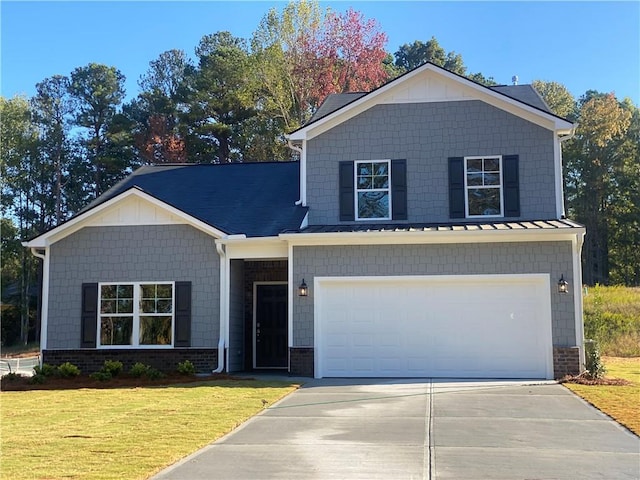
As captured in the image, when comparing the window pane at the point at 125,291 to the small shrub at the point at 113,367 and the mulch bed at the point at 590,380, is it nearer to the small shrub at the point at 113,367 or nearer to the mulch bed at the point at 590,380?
the small shrub at the point at 113,367

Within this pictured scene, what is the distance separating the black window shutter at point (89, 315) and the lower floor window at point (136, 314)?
131mm

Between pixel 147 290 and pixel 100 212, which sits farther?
pixel 100 212

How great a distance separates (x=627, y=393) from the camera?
11.3 meters

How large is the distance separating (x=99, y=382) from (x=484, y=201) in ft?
30.6

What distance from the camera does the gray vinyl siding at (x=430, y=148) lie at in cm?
1511

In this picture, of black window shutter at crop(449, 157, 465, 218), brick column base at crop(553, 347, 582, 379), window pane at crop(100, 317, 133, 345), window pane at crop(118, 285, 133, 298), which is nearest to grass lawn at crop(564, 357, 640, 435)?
brick column base at crop(553, 347, 582, 379)

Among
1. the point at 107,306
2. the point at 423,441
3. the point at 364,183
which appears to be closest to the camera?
the point at 423,441

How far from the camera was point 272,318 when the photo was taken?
16.7m

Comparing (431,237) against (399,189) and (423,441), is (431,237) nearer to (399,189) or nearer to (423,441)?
(399,189)

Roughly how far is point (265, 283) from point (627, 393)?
865 centimetres

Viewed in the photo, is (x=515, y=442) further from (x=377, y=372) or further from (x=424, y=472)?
(x=377, y=372)

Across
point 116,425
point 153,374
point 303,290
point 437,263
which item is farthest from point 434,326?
point 116,425

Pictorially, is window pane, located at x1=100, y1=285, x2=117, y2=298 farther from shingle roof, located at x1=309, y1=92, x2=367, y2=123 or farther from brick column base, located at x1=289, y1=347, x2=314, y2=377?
shingle roof, located at x1=309, y1=92, x2=367, y2=123

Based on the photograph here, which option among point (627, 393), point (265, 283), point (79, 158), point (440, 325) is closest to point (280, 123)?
point (79, 158)
